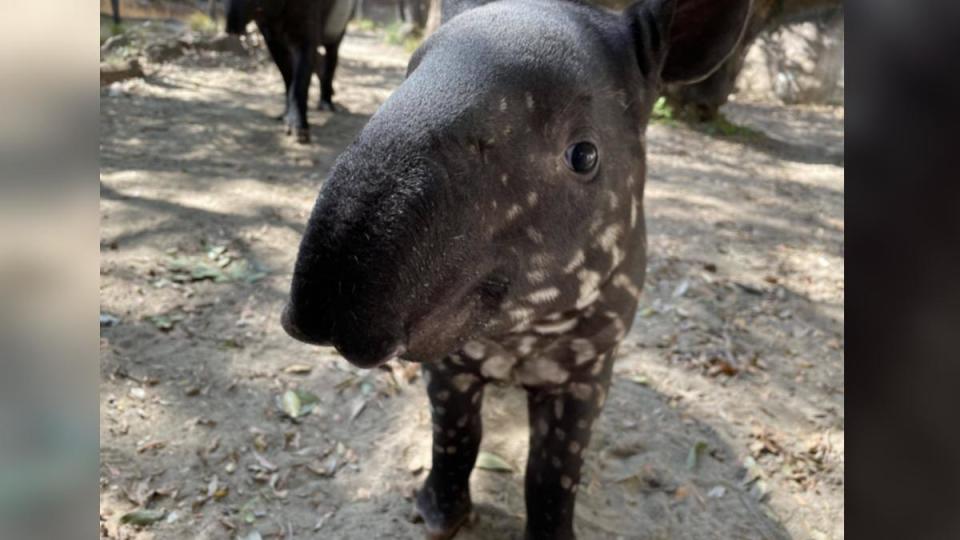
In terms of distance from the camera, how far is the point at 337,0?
7637 mm

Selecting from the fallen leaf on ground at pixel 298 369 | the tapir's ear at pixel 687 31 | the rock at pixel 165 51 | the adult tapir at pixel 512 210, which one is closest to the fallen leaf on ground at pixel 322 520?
the adult tapir at pixel 512 210

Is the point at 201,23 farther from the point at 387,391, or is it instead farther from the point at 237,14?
the point at 387,391

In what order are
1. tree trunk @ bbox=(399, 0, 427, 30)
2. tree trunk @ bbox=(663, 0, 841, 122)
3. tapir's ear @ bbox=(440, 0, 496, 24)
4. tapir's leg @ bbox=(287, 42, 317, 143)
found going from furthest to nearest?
1. tree trunk @ bbox=(399, 0, 427, 30)
2. tree trunk @ bbox=(663, 0, 841, 122)
3. tapir's leg @ bbox=(287, 42, 317, 143)
4. tapir's ear @ bbox=(440, 0, 496, 24)

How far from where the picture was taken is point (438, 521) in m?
2.50

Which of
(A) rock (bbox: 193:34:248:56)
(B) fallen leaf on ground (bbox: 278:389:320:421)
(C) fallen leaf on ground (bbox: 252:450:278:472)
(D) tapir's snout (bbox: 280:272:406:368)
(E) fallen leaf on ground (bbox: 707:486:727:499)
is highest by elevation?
(D) tapir's snout (bbox: 280:272:406:368)

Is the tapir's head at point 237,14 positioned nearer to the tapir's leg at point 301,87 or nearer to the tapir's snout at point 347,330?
the tapir's leg at point 301,87

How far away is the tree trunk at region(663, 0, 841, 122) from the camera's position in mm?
7246

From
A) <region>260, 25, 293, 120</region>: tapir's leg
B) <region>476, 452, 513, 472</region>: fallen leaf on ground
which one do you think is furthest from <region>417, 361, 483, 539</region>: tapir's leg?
<region>260, 25, 293, 120</region>: tapir's leg

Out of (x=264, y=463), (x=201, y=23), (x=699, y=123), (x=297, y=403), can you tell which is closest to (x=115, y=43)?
(x=201, y=23)

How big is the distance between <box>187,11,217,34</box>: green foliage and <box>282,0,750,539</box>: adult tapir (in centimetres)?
1070

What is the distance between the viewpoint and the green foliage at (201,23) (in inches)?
457

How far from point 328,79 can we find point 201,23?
17.8 ft

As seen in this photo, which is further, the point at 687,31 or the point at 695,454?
the point at 695,454

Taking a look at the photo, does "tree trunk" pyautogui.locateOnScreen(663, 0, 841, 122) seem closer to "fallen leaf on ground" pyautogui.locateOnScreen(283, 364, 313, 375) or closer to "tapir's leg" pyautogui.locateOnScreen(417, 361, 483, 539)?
"fallen leaf on ground" pyautogui.locateOnScreen(283, 364, 313, 375)
